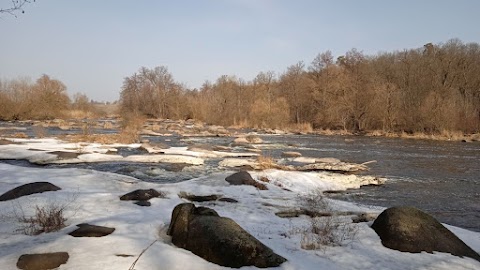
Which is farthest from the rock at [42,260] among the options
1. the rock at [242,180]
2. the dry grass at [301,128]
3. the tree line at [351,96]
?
the dry grass at [301,128]

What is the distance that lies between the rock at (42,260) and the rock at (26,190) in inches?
154

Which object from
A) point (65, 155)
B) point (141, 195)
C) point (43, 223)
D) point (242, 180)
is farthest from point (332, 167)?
point (43, 223)

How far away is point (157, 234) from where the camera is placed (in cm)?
608

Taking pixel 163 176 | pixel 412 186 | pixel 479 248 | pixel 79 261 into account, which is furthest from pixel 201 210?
pixel 412 186

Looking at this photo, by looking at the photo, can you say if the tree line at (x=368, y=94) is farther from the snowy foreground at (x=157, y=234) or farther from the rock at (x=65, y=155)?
the snowy foreground at (x=157, y=234)

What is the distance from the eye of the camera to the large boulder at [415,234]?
6.18m

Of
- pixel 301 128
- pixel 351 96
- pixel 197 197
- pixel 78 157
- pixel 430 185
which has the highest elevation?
pixel 351 96

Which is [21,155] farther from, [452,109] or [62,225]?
[452,109]

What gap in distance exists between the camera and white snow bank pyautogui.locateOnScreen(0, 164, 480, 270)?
16.4 feet

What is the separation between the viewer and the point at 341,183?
14.4 metres

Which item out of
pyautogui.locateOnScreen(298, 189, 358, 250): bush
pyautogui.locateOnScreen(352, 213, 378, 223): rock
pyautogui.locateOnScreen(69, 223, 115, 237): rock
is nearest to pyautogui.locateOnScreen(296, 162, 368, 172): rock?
pyautogui.locateOnScreen(352, 213, 378, 223): rock

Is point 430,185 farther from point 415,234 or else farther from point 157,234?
point 157,234

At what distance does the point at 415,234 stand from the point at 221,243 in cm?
341

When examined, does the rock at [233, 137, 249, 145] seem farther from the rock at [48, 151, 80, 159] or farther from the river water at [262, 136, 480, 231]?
the rock at [48, 151, 80, 159]
